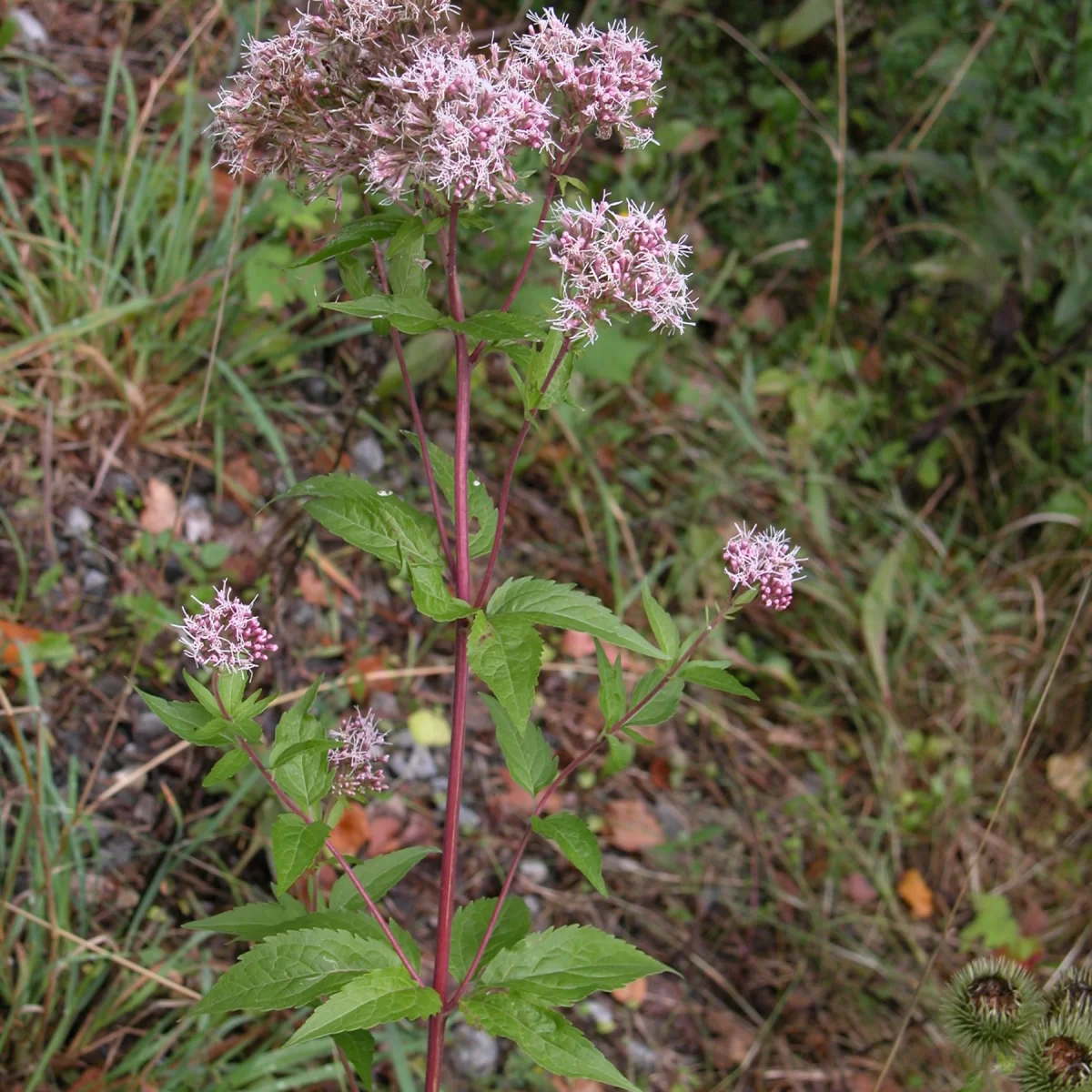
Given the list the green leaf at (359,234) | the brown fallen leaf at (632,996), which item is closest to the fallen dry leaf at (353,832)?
the brown fallen leaf at (632,996)

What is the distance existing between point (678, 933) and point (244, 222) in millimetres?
2374

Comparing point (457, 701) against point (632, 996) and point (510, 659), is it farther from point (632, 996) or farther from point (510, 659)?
point (632, 996)

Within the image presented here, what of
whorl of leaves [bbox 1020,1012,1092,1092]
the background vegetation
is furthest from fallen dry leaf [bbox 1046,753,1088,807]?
whorl of leaves [bbox 1020,1012,1092,1092]

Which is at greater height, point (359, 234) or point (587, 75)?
point (587, 75)

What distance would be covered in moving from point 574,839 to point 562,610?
34 cm

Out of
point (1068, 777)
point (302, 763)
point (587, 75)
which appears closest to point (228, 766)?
point (302, 763)

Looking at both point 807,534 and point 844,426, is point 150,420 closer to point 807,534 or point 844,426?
point 807,534

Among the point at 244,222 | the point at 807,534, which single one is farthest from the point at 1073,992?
the point at 244,222

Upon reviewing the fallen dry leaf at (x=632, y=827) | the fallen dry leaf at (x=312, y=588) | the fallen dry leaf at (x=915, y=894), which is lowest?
the fallen dry leaf at (x=915, y=894)

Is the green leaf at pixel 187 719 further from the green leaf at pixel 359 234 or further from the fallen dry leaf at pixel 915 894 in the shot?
the fallen dry leaf at pixel 915 894

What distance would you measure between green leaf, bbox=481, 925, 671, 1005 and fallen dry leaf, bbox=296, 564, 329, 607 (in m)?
1.75

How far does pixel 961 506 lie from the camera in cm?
427

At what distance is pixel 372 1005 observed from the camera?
1448 mm

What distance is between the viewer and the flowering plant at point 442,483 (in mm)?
1437
